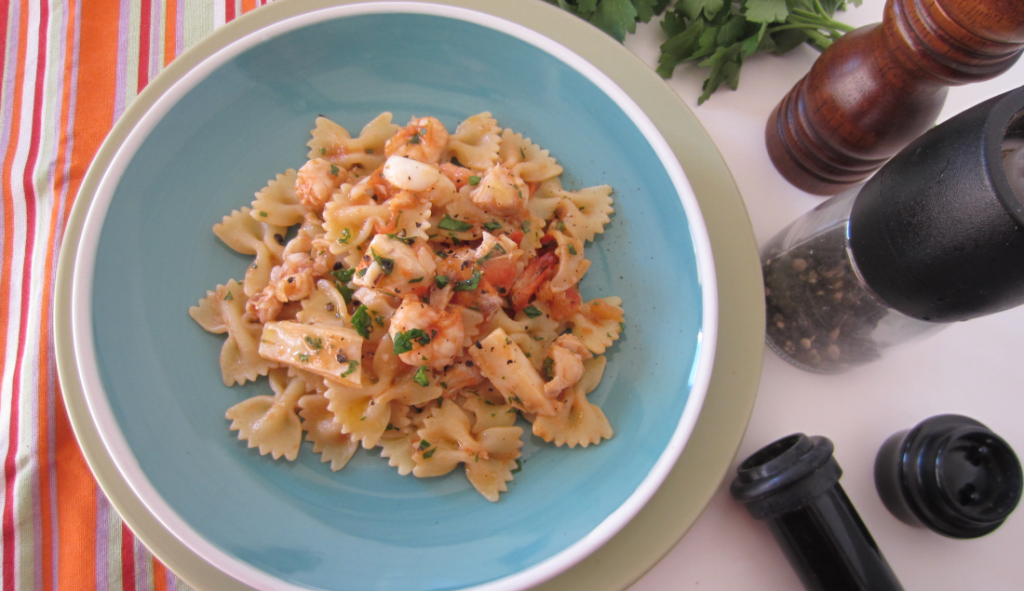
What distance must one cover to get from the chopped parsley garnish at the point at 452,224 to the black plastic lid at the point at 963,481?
228 centimetres

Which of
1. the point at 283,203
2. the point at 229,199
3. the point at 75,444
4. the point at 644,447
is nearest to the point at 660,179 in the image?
the point at 644,447

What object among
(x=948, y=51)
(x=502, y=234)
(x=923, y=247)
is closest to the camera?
(x=923, y=247)

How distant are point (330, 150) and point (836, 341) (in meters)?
2.63

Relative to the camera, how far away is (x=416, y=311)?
220cm

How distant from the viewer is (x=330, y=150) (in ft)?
8.86

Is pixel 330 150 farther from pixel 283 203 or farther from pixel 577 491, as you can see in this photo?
pixel 577 491

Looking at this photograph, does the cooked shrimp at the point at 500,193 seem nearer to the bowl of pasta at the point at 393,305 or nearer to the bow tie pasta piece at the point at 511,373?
the bowl of pasta at the point at 393,305

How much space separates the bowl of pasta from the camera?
2115 millimetres

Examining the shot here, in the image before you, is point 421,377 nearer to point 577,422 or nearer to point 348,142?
point 577,422

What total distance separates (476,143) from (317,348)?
1301 millimetres

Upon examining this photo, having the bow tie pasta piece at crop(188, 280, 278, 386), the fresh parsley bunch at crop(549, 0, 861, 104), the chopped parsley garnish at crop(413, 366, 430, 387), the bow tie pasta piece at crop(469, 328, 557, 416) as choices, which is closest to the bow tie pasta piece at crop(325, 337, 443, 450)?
the chopped parsley garnish at crop(413, 366, 430, 387)

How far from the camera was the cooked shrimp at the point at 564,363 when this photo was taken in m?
2.30

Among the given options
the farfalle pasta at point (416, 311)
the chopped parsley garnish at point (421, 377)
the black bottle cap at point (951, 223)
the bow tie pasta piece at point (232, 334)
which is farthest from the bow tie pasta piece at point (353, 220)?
the black bottle cap at point (951, 223)

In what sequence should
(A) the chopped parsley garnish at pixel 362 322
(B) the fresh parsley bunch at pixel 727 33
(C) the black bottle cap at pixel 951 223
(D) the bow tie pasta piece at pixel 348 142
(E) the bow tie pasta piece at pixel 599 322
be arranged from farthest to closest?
(B) the fresh parsley bunch at pixel 727 33
(D) the bow tie pasta piece at pixel 348 142
(E) the bow tie pasta piece at pixel 599 322
(A) the chopped parsley garnish at pixel 362 322
(C) the black bottle cap at pixel 951 223
